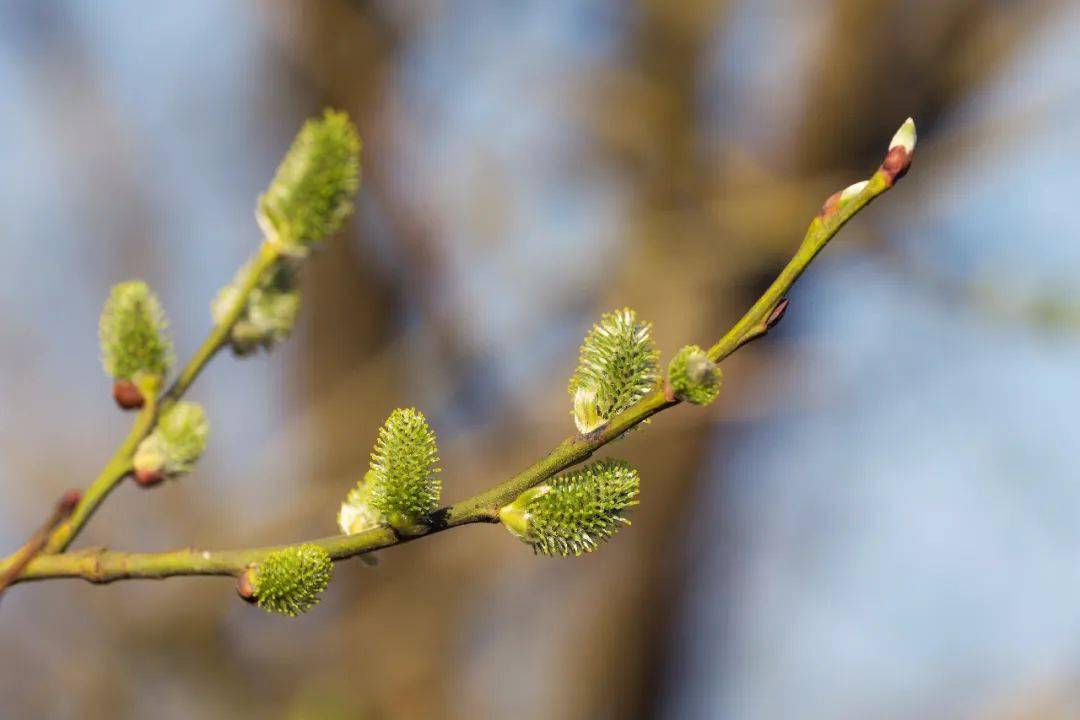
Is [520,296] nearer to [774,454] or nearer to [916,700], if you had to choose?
[774,454]

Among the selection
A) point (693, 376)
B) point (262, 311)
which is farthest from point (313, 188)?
point (693, 376)

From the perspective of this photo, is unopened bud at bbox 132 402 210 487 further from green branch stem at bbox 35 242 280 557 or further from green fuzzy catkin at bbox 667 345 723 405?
green fuzzy catkin at bbox 667 345 723 405

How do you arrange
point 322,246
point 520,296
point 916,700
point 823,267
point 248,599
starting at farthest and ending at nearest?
point 916,700
point 520,296
point 823,267
point 322,246
point 248,599

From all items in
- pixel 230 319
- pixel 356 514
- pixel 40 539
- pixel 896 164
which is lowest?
pixel 40 539

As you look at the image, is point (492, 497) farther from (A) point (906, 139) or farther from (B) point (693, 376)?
(A) point (906, 139)

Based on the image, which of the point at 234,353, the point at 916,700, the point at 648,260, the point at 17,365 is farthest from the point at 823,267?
the point at 17,365

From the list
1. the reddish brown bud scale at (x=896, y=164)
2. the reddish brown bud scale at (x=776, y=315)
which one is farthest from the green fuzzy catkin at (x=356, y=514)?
the reddish brown bud scale at (x=896, y=164)
